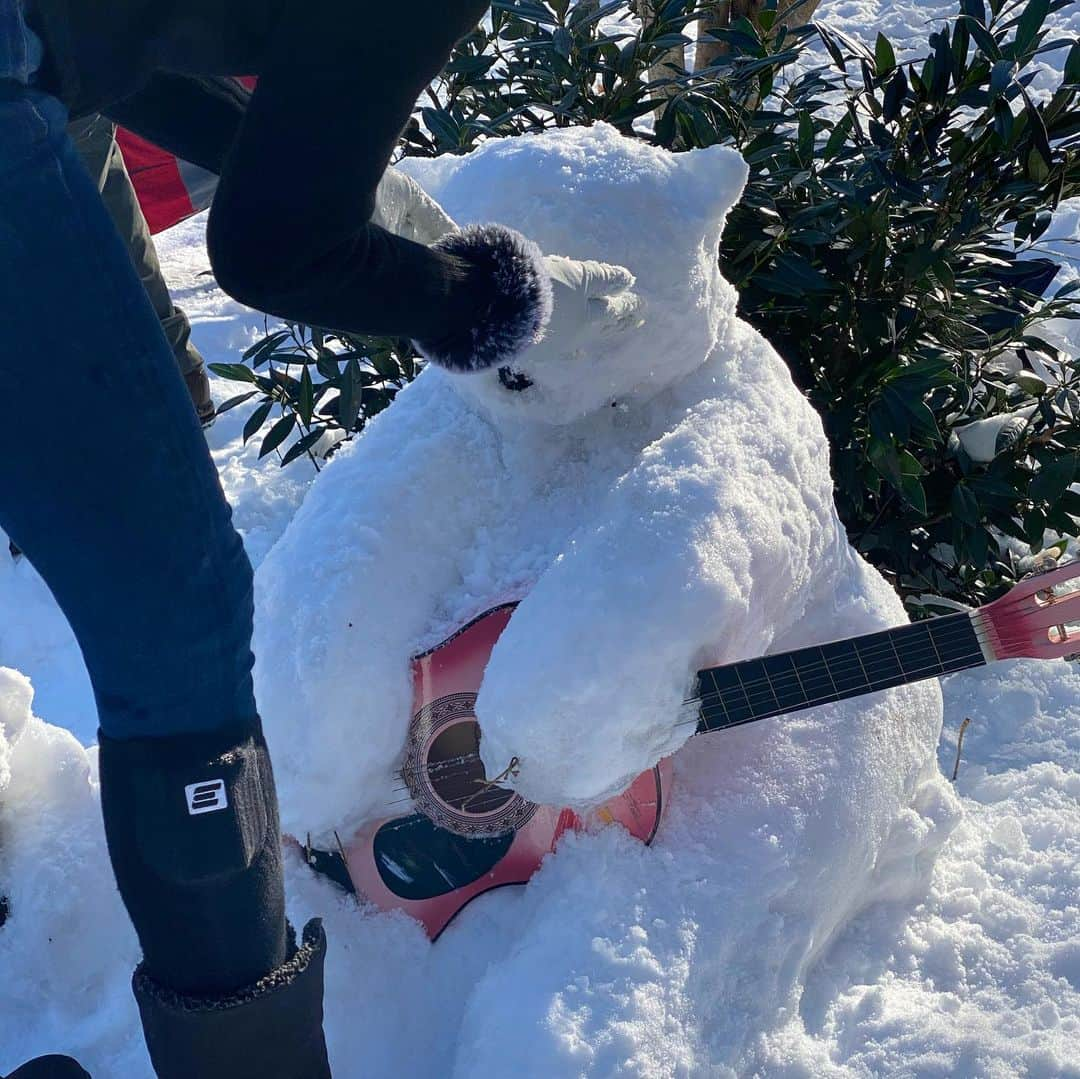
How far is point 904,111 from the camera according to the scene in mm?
1643

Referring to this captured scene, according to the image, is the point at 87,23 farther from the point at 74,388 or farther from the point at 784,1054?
the point at 784,1054

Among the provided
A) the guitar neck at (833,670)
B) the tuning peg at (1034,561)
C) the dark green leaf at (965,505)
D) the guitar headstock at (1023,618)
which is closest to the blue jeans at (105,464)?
the guitar neck at (833,670)

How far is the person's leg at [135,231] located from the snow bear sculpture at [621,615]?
1.05 meters

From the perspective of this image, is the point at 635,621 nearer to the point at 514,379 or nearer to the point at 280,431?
the point at 514,379

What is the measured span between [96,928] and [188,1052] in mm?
393

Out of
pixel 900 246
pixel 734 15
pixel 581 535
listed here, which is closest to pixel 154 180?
pixel 734 15

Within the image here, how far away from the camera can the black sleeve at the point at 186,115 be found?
91 cm

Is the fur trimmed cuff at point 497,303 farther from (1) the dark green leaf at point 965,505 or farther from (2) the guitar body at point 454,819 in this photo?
(1) the dark green leaf at point 965,505

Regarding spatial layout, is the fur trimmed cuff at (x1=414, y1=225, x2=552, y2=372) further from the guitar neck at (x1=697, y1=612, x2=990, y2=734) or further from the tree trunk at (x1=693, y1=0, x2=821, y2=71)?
the tree trunk at (x1=693, y1=0, x2=821, y2=71)

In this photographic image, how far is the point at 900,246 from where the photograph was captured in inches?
60.4

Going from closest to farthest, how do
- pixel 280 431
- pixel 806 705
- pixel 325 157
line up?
pixel 325 157, pixel 806 705, pixel 280 431

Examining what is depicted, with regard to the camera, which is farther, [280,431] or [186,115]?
[280,431]

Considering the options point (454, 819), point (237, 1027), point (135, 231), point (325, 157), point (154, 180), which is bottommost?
point (154, 180)

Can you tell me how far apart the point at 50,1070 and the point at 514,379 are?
0.69 meters
